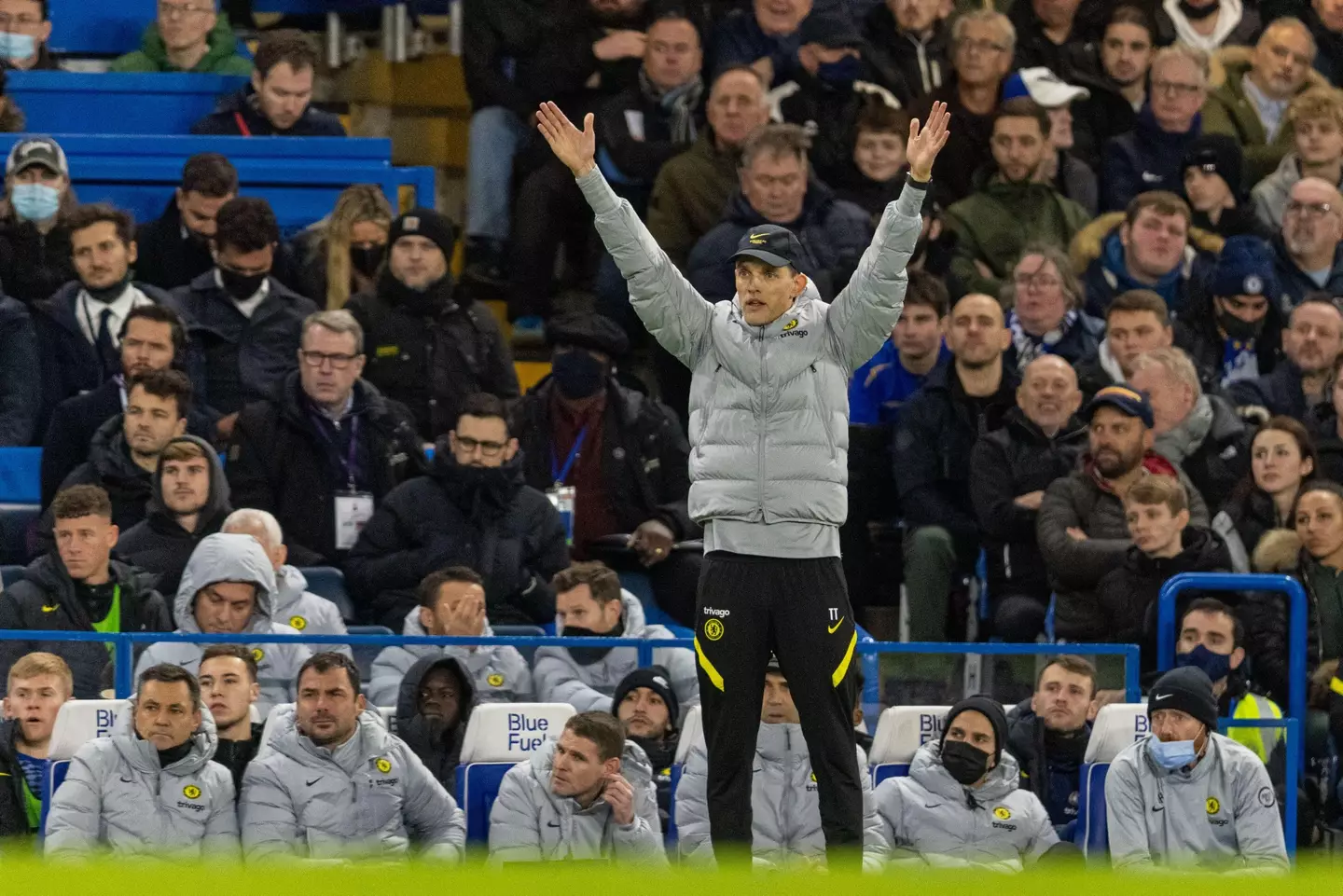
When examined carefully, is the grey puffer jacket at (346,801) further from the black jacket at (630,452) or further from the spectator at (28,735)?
the black jacket at (630,452)

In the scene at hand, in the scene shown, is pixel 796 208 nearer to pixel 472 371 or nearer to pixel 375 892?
pixel 472 371

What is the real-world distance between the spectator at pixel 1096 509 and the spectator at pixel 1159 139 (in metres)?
2.92

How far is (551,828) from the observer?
9.32 m

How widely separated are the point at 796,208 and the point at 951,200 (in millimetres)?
1457

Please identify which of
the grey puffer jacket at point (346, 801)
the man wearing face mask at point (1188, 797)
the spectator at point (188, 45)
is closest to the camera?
the grey puffer jacket at point (346, 801)

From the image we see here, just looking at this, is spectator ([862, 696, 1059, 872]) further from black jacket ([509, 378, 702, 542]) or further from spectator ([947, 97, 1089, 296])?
spectator ([947, 97, 1089, 296])

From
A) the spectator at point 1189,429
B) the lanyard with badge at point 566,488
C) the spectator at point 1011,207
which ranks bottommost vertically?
the lanyard with badge at point 566,488

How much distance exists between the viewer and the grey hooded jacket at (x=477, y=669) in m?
9.82

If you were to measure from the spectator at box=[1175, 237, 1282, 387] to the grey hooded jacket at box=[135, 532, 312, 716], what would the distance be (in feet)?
16.0

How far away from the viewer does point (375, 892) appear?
3963 millimetres

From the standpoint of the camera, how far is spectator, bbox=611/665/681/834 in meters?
9.82

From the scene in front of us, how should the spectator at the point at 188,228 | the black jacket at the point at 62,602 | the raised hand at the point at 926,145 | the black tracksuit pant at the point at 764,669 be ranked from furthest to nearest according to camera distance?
the spectator at the point at 188,228
the black jacket at the point at 62,602
the black tracksuit pant at the point at 764,669
the raised hand at the point at 926,145

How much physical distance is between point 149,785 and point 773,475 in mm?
2723

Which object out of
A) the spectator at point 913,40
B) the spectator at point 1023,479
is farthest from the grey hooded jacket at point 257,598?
the spectator at point 913,40
